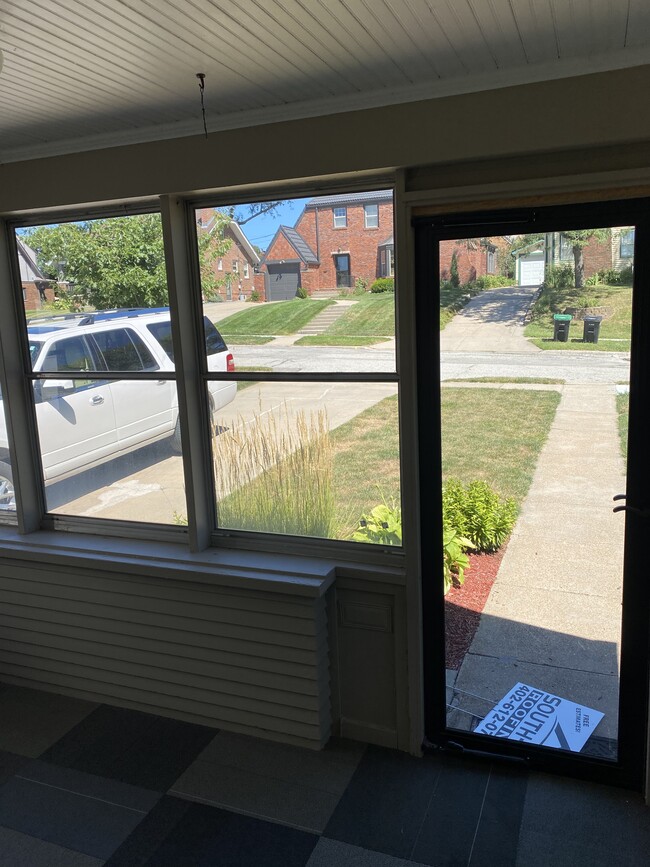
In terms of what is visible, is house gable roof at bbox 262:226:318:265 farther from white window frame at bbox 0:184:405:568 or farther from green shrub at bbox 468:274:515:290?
green shrub at bbox 468:274:515:290

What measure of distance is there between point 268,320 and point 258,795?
199 cm

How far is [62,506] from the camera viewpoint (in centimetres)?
381

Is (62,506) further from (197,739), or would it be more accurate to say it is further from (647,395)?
(647,395)

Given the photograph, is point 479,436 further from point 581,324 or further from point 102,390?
point 102,390

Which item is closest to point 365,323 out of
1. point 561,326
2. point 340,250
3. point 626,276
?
point 340,250

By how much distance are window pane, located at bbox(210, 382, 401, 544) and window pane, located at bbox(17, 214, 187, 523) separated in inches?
12.0

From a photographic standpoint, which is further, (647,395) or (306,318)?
(306,318)

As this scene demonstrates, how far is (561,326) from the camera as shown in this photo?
9.10 feet

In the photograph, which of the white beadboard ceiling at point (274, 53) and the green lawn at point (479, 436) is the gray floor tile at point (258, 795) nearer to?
the green lawn at point (479, 436)

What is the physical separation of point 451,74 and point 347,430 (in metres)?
1.43

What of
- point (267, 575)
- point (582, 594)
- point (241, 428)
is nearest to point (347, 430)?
point (241, 428)

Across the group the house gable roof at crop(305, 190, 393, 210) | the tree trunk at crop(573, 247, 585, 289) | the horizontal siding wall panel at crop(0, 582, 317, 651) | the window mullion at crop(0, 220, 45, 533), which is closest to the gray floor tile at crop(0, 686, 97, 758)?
the horizontal siding wall panel at crop(0, 582, 317, 651)

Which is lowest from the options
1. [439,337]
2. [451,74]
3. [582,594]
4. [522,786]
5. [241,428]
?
[522,786]

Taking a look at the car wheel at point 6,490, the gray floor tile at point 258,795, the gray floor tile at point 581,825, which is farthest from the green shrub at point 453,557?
the car wheel at point 6,490
